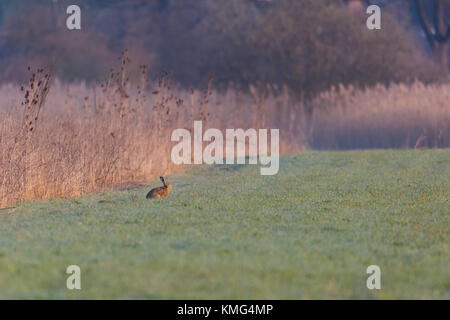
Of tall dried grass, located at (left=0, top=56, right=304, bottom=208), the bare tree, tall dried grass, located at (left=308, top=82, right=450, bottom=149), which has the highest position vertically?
the bare tree

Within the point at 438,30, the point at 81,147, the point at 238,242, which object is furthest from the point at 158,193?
the point at 438,30

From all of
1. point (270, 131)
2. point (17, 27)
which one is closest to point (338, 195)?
point (270, 131)

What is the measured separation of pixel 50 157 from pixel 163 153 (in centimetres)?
361

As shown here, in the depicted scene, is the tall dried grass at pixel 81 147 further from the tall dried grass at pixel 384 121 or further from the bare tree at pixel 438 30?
the bare tree at pixel 438 30

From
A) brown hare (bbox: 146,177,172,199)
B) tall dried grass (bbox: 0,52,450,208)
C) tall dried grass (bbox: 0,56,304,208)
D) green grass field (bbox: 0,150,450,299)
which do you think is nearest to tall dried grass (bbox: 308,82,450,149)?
tall dried grass (bbox: 0,52,450,208)

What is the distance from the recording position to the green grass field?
523cm

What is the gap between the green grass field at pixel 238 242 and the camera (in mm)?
5227

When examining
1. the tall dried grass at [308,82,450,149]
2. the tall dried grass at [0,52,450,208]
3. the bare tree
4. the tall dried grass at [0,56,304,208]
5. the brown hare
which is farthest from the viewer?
the bare tree

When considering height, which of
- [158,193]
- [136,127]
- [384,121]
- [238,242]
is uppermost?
[384,121]

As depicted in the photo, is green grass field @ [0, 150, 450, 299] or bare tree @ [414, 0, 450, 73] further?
bare tree @ [414, 0, 450, 73]

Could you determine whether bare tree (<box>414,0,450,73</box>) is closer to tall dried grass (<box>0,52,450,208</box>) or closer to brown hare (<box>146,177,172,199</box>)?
tall dried grass (<box>0,52,450,208</box>)

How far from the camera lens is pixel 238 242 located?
6.41 meters

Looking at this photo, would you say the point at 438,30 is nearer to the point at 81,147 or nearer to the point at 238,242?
the point at 81,147

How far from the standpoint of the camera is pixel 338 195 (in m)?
9.45
